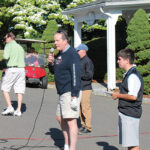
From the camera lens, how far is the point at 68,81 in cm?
588

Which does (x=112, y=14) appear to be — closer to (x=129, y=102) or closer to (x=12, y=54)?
(x=12, y=54)

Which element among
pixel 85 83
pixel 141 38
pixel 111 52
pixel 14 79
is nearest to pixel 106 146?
pixel 85 83

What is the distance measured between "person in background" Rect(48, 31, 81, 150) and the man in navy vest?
2.99ft

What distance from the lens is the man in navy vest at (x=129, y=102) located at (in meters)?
Answer: 4.97

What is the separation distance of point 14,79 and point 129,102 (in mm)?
5190

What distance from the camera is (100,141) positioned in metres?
7.25

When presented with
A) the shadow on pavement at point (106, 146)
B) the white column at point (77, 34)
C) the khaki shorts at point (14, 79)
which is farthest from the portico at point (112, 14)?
the shadow on pavement at point (106, 146)

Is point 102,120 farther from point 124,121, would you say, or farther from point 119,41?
point 119,41

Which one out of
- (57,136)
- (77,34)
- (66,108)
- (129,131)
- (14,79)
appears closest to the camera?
(129,131)

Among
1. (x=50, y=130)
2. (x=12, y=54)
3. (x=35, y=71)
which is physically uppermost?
(x=12, y=54)

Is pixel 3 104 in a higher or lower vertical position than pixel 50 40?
lower

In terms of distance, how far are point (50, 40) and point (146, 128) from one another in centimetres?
1217

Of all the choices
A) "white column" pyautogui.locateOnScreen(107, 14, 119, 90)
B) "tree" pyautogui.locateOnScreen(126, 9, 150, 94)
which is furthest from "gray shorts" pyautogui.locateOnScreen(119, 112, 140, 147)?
"white column" pyautogui.locateOnScreen(107, 14, 119, 90)

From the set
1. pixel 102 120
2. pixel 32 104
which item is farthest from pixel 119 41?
pixel 102 120
